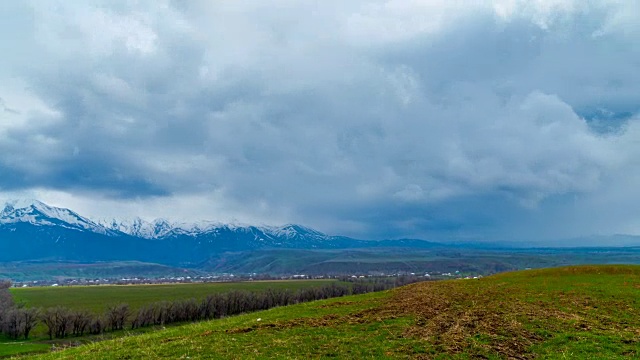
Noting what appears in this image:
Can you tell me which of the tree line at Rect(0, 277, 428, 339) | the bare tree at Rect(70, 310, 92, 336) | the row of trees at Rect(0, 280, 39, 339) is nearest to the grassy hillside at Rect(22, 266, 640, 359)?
the tree line at Rect(0, 277, 428, 339)

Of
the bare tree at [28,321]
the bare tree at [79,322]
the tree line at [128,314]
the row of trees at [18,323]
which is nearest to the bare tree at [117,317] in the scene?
the tree line at [128,314]

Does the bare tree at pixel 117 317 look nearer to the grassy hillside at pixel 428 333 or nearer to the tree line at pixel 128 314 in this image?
the tree line at pixel 128 314

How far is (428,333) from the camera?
77.6 feet

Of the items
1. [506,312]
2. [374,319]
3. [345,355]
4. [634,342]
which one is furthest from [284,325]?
[634,342]

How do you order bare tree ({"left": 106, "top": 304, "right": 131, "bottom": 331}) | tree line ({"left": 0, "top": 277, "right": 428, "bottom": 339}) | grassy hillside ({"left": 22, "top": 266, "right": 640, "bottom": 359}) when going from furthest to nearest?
bare tree ({"left": 106, "top": 304, "right": 131, "bottom": 331}) → tree line ({"left": 0, "top": 277, "right": 428, "bottom": 339}) → grassy hillside ({"left": 22, "top": 266, "right": 640, "bottom": 359})

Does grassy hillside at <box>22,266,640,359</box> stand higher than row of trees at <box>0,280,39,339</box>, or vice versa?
grassy hillside at <box>22,266,640,359</box>

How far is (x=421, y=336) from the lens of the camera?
23.1 meters

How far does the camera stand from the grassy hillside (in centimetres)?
2044

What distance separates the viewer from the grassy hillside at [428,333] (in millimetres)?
20438

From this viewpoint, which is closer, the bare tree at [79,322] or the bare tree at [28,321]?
the bare tree at [28,321]

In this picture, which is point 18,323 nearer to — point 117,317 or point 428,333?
point 117,317

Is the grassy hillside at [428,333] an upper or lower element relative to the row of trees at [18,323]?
upper

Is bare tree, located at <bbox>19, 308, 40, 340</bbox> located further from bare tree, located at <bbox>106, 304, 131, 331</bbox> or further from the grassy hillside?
the grassy hillside

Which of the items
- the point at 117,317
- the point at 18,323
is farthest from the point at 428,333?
the point at 18,323
